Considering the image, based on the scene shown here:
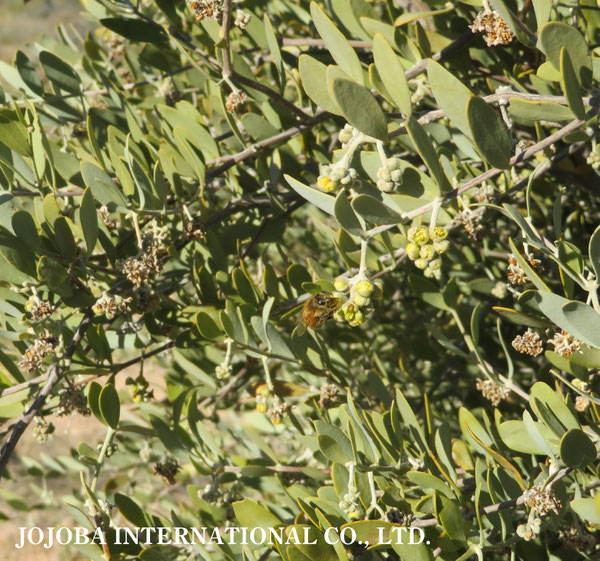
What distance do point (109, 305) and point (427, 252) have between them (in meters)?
0.73

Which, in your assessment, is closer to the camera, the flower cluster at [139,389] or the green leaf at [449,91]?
the green leaf at [449,91]

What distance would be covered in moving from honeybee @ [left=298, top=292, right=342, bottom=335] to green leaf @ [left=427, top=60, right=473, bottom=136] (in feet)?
1.44

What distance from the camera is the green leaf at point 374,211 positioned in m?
1.07

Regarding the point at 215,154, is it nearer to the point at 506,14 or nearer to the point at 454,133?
the point at 454,133

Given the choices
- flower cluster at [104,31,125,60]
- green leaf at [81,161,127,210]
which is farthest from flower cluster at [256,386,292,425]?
flower cluster at [104,31,125,60]

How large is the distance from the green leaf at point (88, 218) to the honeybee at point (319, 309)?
50 cm

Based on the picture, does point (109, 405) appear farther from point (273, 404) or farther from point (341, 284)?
point (341, 284)

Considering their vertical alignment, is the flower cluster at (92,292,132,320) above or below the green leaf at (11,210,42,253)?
below

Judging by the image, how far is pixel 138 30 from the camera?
1794mm

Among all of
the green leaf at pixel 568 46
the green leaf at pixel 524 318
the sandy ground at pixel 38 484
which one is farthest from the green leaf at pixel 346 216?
the sandy ground at pixel 38 484

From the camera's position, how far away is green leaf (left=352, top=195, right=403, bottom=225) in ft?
3.51

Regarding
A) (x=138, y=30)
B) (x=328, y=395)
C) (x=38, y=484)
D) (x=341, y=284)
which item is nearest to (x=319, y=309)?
(x=341, y=284)

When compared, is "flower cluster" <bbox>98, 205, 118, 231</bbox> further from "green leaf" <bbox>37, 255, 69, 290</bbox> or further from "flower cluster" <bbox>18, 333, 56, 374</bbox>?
"flower cluster" <bbox>18, 333, 56, 374</bbox>

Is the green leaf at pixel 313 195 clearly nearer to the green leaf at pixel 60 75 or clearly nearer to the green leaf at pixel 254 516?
the green leaf at pixel 254 516
